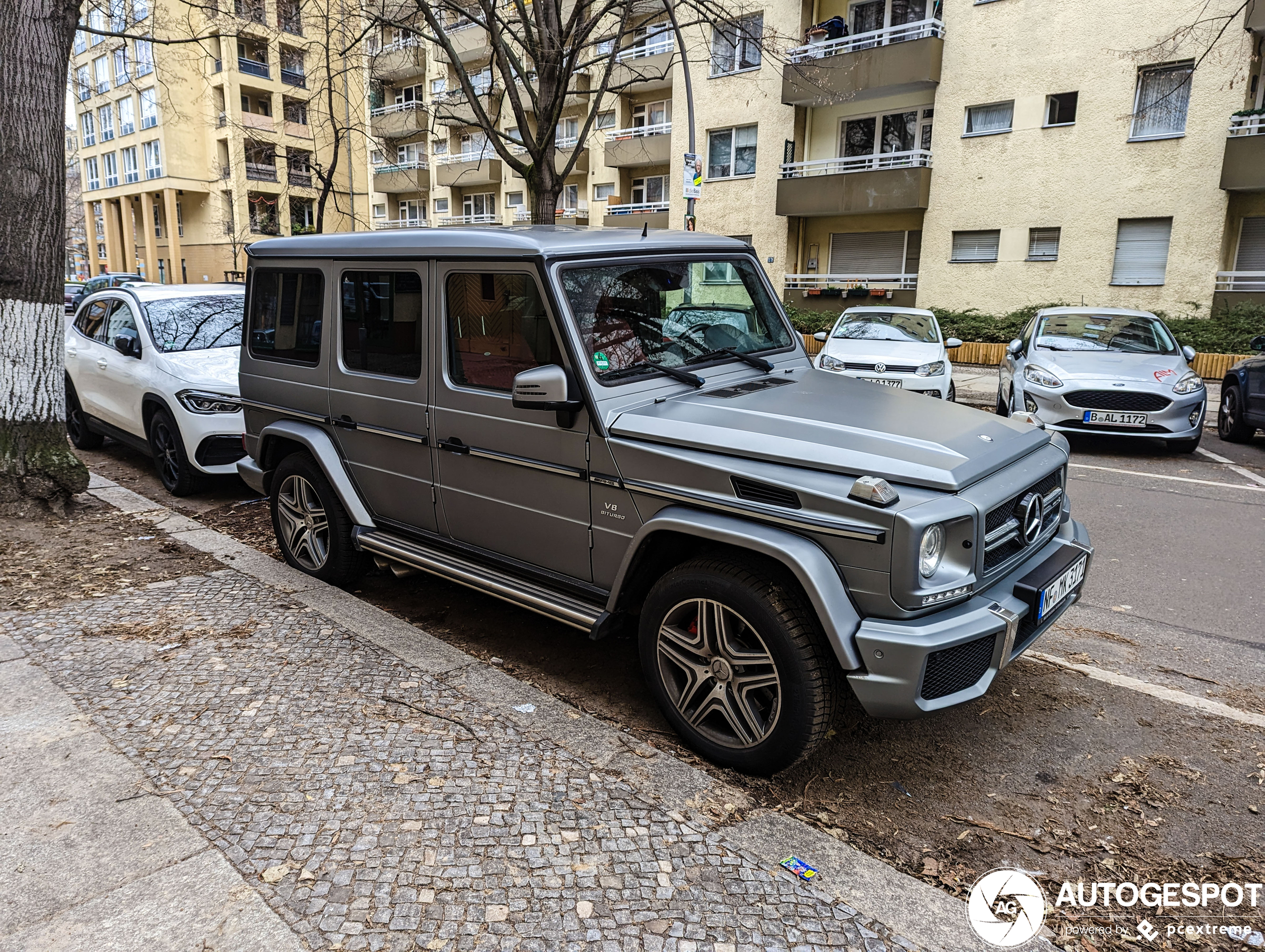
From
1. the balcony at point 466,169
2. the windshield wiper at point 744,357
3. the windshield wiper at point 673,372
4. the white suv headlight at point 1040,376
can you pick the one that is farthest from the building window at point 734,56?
the windshield wiper at point 673,372

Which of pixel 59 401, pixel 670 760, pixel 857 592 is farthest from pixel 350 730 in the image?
pixel 59 401

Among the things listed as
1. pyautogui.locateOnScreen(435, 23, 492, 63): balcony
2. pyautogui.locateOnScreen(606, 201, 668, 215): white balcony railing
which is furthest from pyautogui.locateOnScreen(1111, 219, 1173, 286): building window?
pyautogui.locateOnScreen(435, 23, 492, 63): balcony

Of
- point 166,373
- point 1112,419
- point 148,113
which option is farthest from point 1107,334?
point 148,113

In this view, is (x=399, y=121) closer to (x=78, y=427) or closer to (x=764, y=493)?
(x=78, y=427)

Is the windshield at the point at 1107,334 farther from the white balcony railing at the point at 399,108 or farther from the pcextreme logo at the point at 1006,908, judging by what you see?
the white balcony railing at the point at 399,108

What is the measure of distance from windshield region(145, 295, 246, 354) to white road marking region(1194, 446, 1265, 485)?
10289 millimetres

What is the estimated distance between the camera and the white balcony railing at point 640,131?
31.2 metres

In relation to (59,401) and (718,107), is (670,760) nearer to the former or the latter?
(59,401)

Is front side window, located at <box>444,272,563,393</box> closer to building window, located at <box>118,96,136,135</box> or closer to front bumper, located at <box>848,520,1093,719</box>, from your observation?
front bumper, located at <box>848,520,1093,719</box>

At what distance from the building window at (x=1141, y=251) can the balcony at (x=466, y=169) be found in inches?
986

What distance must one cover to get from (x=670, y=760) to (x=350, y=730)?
51.8 inches

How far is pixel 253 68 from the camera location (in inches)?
1812

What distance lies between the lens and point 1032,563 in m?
3.54

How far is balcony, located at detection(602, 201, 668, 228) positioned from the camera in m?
31.1
